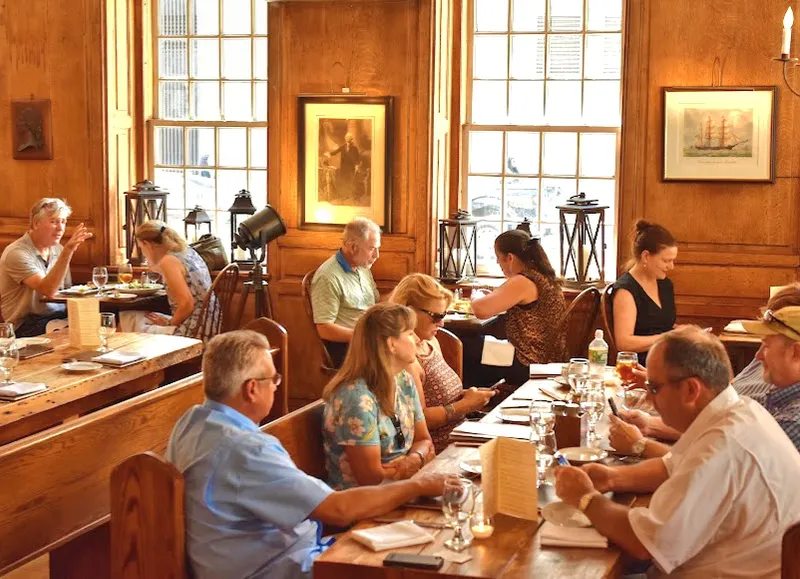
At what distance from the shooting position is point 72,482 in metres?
3.91

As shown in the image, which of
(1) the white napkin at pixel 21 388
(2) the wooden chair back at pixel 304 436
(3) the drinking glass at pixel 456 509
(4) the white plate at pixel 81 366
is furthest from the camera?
(4) the white plate at pixel 81 366

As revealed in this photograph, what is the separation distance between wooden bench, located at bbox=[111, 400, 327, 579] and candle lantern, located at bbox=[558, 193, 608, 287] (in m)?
4.71

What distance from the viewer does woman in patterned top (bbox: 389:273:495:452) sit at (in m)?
4.32

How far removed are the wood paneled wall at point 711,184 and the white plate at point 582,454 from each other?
3663mm

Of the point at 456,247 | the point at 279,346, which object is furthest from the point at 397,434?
the point at 456,247

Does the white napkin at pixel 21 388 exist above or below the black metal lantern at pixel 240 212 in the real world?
below

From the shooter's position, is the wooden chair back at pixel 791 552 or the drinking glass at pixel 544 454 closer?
the wooden chair back at pixel 791 552

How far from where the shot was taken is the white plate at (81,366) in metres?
4.70

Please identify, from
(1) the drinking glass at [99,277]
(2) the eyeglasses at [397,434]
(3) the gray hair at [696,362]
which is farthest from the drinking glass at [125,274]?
(3) the gray hair at [696,362]

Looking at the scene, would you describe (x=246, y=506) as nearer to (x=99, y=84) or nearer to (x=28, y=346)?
(x=28, y=346)

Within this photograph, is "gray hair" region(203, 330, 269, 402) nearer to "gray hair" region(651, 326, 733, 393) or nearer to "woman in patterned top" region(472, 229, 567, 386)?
"gray hair" region(651, 326, 733, 393)

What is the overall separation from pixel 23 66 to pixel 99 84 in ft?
2.01

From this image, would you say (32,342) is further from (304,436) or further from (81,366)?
(304,436)

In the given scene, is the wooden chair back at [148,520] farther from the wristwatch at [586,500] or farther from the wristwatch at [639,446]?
the wristwatch at [639,446]
